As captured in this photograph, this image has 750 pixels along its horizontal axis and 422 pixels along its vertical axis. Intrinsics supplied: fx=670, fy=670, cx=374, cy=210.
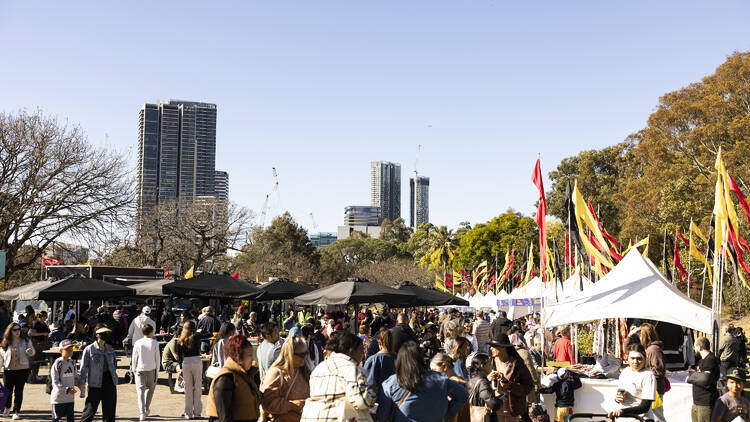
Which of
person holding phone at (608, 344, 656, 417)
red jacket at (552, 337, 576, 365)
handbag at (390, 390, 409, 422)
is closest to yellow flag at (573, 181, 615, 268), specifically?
red jacket at (552, 337, 576, 365)

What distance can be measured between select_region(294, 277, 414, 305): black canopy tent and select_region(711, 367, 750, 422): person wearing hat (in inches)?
355

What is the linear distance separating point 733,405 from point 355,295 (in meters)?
9.35

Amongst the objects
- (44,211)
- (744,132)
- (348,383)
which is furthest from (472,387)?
(744,132)

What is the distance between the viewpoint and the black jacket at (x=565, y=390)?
920 cm

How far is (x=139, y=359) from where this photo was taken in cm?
1009

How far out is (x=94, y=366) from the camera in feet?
28.6

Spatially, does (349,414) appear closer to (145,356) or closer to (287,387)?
(287,387)

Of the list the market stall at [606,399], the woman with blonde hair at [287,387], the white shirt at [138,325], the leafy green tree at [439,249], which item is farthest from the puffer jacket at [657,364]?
the leafy green tree at [439,249]

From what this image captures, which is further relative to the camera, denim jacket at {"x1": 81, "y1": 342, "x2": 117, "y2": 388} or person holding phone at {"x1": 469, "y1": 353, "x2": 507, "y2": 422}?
denim jacket at {"x1": 81, "y1": 342, "x2": 117, "y2": 388}

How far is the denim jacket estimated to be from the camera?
8.69 meters

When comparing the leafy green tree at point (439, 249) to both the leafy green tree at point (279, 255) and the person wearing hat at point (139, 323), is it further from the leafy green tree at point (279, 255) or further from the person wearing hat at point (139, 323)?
the person wearing hat at point (139, 323)

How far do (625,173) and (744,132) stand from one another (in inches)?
803

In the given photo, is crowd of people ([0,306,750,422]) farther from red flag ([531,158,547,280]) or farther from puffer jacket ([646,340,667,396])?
red flag ([531,158,547,280])

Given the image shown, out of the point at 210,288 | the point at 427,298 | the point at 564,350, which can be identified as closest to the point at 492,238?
the point at 427,298
